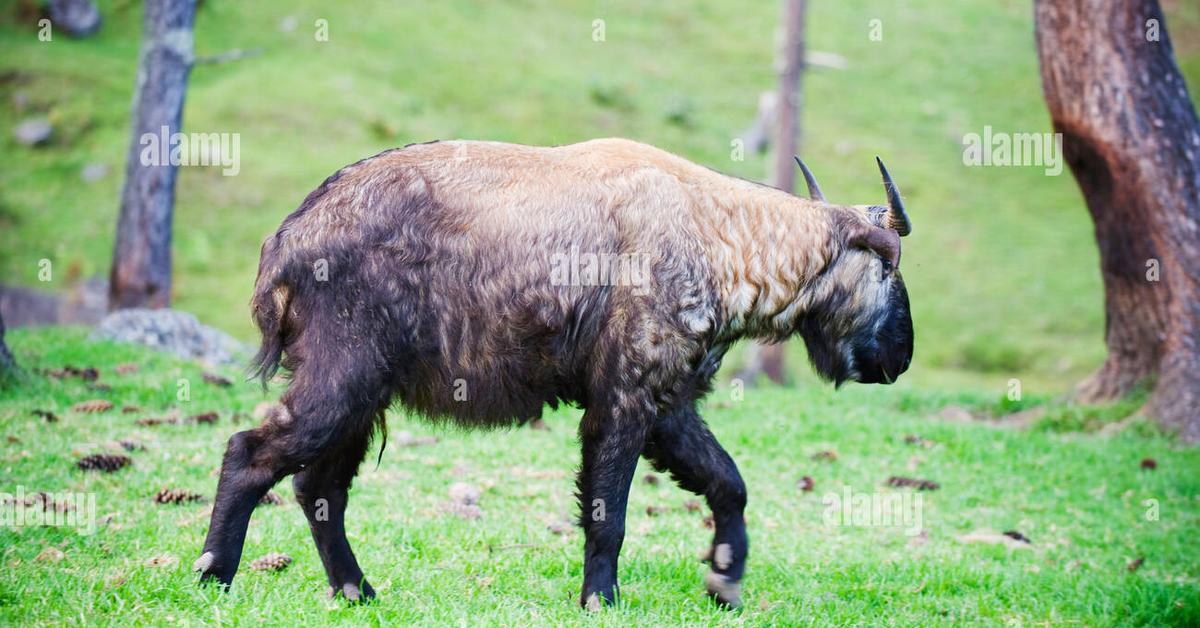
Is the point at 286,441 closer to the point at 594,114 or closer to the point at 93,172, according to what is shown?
the point at 93,172

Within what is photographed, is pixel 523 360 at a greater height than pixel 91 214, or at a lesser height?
lesser

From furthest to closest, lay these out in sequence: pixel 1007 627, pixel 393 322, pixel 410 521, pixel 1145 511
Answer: pixel 1145 511 → pixel 410 521 → pixel 1007 627 → pixel 393 322

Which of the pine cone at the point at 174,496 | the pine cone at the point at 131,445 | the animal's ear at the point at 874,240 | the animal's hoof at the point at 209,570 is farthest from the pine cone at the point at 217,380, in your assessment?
the animal's ear at the point at 874,240

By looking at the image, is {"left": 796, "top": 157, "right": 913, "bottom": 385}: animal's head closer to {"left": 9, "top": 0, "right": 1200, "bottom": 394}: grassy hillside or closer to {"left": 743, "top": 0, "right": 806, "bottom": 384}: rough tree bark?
{"left": 743, "top": 0, "right": 806, "bottom": 384}: rough tree bark

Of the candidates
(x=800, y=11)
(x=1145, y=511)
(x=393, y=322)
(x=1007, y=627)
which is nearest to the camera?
(x=393, y=322)

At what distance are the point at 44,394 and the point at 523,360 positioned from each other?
5214 mm

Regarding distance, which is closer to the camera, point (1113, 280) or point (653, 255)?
point (653, 255)

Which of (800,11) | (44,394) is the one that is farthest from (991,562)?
(800,11)

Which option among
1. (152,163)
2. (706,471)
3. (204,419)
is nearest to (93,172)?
(152,163)

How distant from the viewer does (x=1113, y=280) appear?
11.0 metres

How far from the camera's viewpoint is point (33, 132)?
1923 cm

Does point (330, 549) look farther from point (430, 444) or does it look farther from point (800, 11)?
point (800, 11)

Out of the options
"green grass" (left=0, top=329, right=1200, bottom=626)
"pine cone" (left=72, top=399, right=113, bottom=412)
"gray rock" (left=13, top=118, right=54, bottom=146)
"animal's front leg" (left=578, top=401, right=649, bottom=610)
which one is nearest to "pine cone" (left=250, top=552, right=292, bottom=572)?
"green grass" (left=0, top=329, right=1200, bottom=626)

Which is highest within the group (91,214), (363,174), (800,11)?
(800,11)
